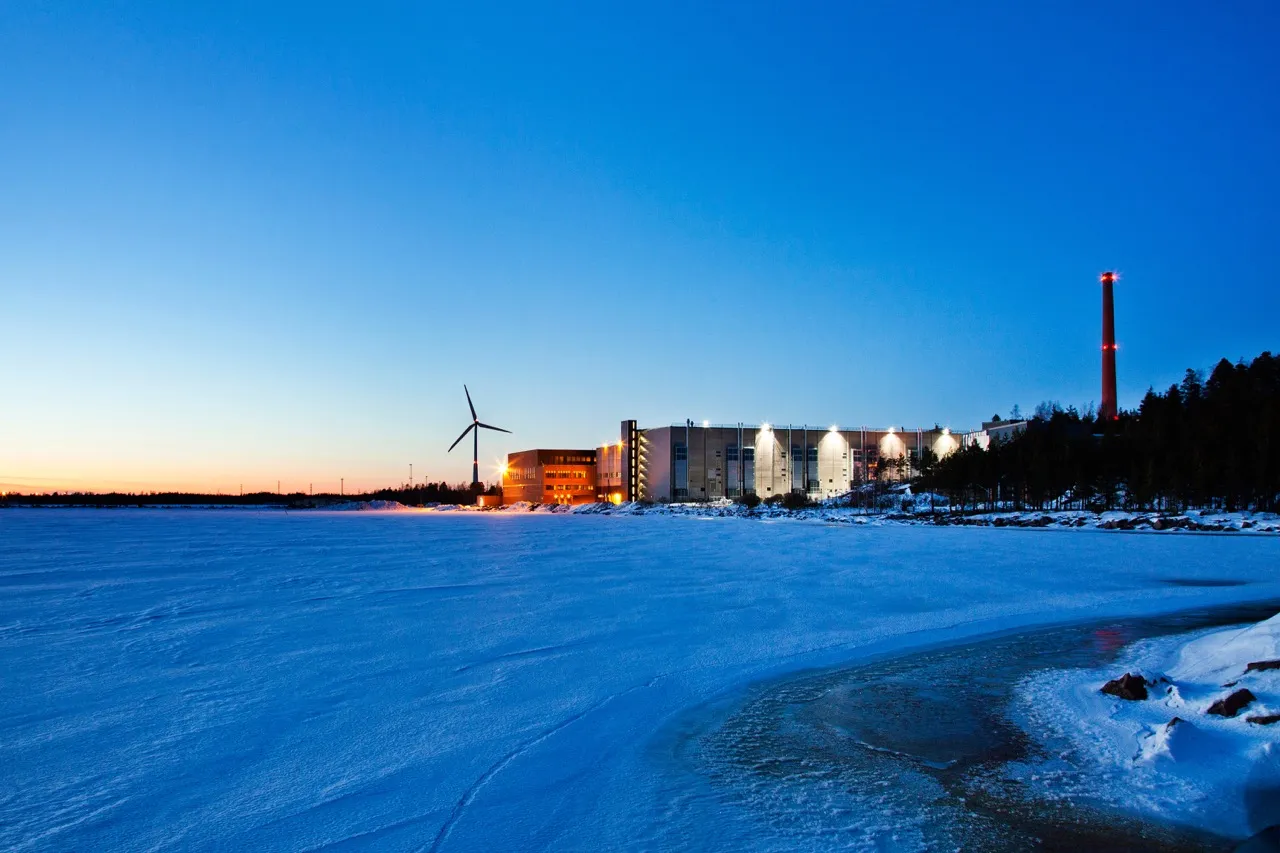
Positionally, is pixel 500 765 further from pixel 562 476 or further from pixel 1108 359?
pixel 562 476

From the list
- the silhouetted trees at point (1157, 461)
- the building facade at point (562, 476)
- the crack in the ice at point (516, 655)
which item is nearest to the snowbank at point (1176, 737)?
the crack in the ice at point (516, 655)

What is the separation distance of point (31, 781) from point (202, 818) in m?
1.40

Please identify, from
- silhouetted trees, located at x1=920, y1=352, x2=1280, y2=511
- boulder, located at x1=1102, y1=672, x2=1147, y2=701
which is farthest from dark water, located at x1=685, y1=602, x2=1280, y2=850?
silhouetted trees, located at x1=920, y1=352, x2=1280, y2=511

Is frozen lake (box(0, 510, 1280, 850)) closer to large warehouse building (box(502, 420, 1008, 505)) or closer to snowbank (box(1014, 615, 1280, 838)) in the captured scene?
snowbank (box(1014, 615, 1280, 838))

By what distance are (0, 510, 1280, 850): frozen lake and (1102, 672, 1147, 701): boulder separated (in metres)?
2.76

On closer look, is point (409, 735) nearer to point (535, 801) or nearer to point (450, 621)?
point (535, 801)

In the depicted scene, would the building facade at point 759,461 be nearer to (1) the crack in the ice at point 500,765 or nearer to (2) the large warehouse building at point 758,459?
(2) the large warehouse building at point 758,459

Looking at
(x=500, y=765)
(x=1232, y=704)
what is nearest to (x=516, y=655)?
(x=500, y=765)

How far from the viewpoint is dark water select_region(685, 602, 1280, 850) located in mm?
4422

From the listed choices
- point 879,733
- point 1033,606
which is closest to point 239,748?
point 879,733

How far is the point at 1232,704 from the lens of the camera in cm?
653

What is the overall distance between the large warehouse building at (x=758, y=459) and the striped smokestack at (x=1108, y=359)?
40.5 ft

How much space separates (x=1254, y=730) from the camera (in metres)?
6.07

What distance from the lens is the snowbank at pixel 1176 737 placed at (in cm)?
501
